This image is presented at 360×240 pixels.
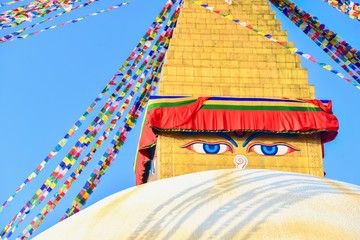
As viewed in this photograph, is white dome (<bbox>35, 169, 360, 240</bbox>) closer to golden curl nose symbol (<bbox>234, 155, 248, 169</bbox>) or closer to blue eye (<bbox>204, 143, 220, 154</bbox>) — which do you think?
golden curl nose symbol (<bbox>234, 155, 248, 169</bbox>)

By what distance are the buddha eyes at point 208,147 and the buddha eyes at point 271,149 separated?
382 millimetres

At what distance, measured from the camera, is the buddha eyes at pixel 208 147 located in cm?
1221

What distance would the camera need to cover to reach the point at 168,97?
40.2 feet

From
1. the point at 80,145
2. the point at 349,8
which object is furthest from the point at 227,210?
the point at 80,145

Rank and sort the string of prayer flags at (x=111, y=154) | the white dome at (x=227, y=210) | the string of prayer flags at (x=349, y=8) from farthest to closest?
the string of prayer flags at (x=111, y=154)
the string of prayer flags at (x=349, y=8)
the white dome at (x=227, y=210)

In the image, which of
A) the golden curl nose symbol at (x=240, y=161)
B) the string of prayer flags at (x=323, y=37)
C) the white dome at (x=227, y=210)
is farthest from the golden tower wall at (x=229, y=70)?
the white dome at (x=227, y=210)

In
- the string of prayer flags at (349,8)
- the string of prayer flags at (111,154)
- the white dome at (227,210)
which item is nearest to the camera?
the white dome at (227,210)

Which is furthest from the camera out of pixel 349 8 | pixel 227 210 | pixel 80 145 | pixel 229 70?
pixel 229 70

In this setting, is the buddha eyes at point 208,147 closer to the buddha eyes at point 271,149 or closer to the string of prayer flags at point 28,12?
the buddha eyes at point 271,149

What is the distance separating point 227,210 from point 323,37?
4.41 meters

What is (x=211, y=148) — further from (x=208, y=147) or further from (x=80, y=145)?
(x=80, y=145)

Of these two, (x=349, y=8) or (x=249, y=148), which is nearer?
(x=349, y=8)

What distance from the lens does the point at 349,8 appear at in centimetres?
856

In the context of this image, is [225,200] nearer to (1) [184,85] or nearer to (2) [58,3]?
(2) [58,3]
